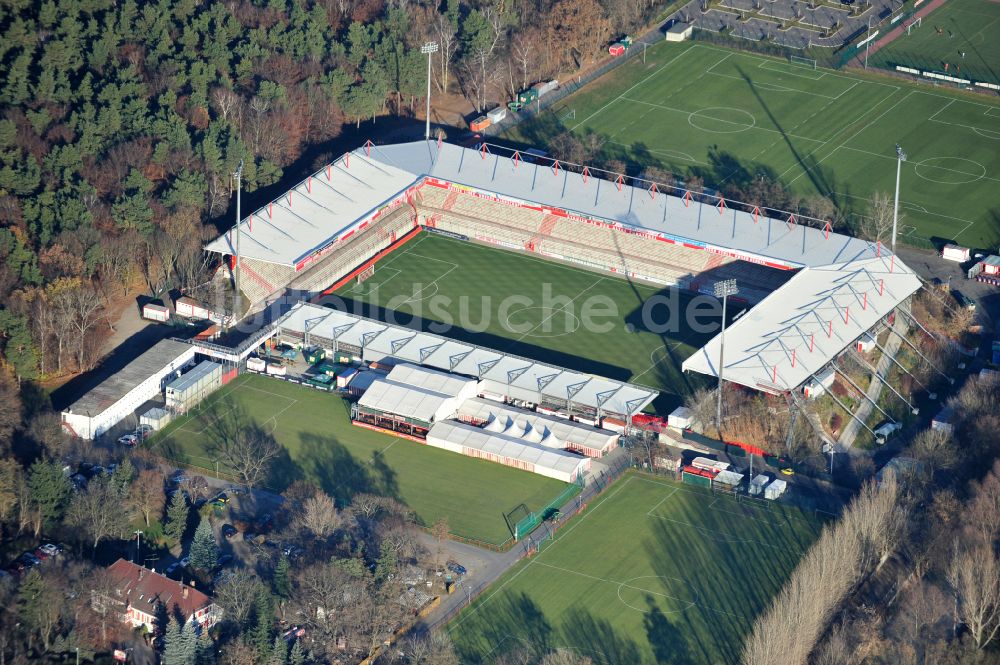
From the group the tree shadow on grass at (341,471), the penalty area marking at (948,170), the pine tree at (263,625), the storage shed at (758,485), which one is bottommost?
the tree shadow on grass at (341,471)

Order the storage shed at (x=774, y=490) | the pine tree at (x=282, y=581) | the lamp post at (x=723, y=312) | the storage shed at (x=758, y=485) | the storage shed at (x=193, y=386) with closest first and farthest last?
the pine tree at (x=282, y=581) → the storage shed at (x=774, y=490) → the storage shed at (x=758, y=485) → the lamp post at (x=723, y=312) → the storage shed at (x=193, y=386)

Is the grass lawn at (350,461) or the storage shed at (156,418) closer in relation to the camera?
the grass lawn at (350,461)

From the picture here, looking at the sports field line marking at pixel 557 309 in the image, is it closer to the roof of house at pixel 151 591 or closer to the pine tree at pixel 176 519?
the pine tree at pixel 176 519

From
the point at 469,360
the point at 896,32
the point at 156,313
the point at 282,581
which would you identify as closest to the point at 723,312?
the point at 469,360

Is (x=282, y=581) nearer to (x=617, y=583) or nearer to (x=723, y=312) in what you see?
(x=617, y=583)

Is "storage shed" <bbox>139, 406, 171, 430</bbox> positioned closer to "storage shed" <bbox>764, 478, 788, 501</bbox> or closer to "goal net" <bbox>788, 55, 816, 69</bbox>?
"storage shed" <bbox>764, 478, 788, 501</bbox>

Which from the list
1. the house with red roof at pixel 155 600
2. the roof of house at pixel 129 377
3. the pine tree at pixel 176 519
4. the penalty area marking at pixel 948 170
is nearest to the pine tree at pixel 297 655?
the house with red roof at pixel 155 600

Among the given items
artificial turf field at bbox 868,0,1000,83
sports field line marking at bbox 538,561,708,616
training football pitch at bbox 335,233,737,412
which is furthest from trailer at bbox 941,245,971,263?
sports field line marking at bbox 538,561,708,616
